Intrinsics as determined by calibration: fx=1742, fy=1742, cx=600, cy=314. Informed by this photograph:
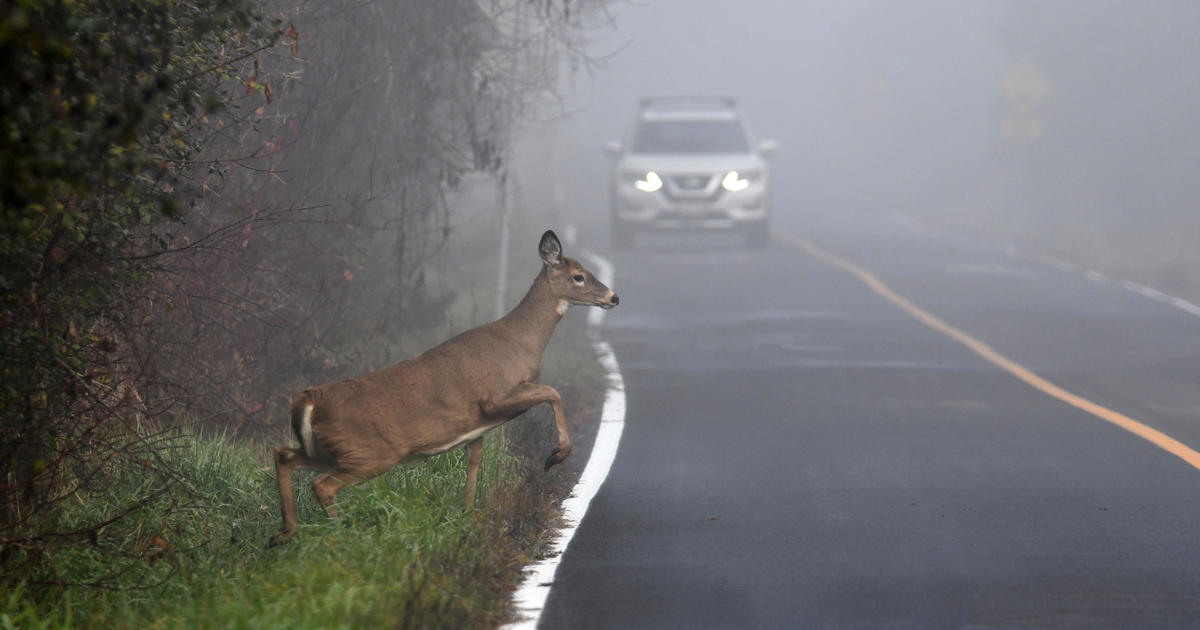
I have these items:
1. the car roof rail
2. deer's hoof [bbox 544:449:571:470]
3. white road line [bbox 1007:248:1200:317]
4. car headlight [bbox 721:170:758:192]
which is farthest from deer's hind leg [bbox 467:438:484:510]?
the car roof rail

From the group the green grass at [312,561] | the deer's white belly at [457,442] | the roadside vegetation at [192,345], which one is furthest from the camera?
the deer's white belly at [457,442]

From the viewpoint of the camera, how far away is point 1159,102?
4762 cm

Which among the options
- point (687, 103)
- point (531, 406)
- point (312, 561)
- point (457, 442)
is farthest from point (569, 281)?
point (687, 103)

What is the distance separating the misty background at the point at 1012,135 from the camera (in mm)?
43219

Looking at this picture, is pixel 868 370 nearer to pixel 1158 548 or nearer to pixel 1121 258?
pixel 1158 548

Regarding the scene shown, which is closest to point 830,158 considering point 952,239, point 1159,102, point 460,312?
point 1159,102

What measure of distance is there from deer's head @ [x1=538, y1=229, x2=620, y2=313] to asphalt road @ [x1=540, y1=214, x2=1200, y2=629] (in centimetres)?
117

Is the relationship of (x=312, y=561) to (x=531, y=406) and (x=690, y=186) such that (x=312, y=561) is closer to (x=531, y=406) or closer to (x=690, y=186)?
(x=531, y=406)

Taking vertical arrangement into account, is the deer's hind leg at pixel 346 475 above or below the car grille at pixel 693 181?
above

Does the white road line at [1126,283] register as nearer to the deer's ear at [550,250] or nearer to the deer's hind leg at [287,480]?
the deer's ear at [550,250]

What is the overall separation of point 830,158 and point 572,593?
77700 mm

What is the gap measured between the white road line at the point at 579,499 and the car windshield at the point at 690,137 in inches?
519

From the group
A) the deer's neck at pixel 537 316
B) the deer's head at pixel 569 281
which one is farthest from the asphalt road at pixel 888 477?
the deer's head at pixel 569 281

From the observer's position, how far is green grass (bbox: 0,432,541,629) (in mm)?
6828
